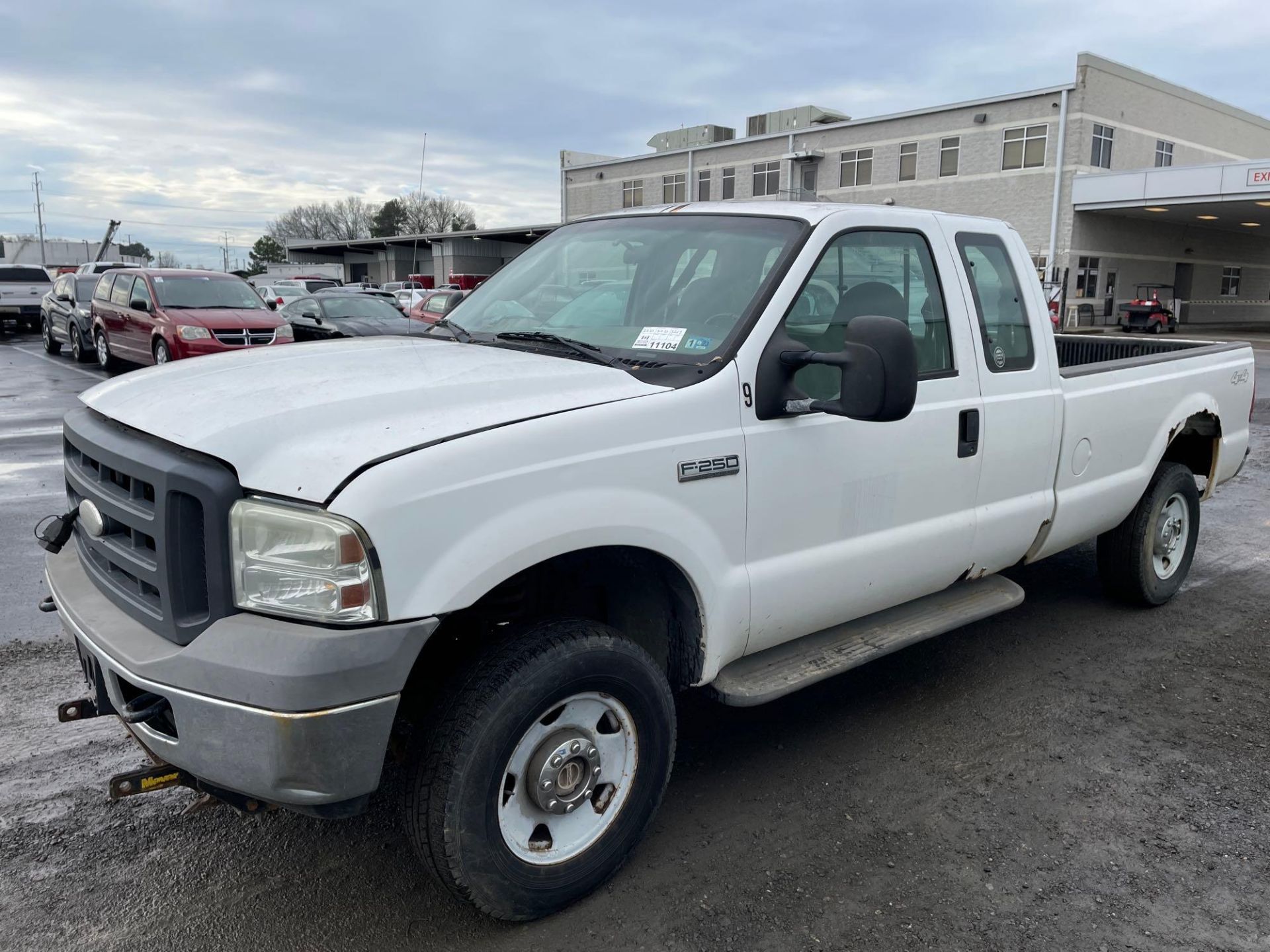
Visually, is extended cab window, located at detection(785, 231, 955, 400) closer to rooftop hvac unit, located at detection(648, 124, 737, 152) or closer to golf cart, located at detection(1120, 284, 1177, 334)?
golf cart, located at detection(1120, 284, 1177, 334)

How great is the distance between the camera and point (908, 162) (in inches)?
1875

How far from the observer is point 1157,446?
16.7 ft

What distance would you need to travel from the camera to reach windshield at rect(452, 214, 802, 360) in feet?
10.8

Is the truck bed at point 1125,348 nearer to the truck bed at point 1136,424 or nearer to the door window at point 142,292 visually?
the truck bed at point 1136,424

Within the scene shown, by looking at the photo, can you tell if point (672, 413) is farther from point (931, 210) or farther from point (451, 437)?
point (931, 210)

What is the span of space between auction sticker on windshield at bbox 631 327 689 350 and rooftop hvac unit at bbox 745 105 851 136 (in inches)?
2049

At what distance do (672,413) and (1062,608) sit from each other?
363cm

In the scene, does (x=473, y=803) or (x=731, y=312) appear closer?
(x=473, y=803)

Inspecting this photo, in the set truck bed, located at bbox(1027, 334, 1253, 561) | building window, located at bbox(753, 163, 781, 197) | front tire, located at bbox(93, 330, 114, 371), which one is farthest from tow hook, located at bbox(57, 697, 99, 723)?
building window, located at bbox(753, 163, 781, 197)

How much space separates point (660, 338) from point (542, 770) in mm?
1407

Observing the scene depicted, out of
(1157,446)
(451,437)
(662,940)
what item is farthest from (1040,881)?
(1157,446)

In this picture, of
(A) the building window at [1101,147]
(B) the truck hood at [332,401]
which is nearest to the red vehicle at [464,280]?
(A) the building window at [1101,147]

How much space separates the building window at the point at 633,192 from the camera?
6091 cm


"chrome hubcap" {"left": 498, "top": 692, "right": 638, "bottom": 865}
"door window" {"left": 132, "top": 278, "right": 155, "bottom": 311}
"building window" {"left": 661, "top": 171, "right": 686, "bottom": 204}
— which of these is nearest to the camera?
"chrome hubcap" {"left": 498, "top": 692, "right": 638, "bottom": 865}
